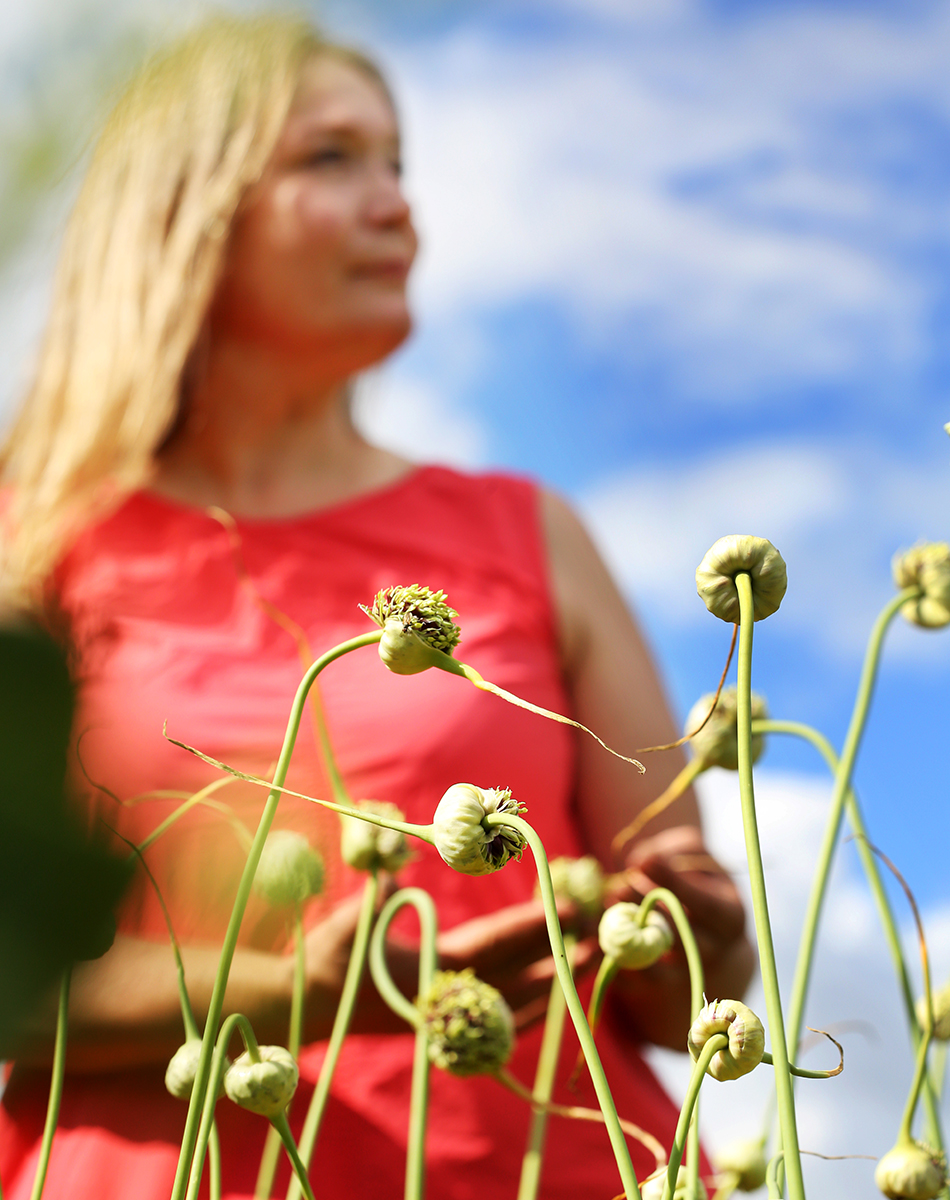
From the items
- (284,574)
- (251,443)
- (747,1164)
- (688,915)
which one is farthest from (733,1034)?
(251,443)

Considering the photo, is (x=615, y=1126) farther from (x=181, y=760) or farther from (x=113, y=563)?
(x=113, y=563)

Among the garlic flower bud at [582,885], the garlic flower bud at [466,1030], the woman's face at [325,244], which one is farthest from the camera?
the woman's face at [325,244]

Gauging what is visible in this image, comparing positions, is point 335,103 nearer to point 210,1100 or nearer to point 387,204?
point 387,204

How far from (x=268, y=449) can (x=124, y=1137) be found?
0.51m

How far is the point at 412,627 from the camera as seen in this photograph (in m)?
0.14

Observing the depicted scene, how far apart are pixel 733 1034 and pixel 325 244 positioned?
66 centimetres

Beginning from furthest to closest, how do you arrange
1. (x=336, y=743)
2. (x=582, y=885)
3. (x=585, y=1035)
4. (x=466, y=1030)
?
(x=336, y=743), (x=582, y=885), (x=466, y=1030), (x=585, y=1035)

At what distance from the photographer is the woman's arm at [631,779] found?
37 cm

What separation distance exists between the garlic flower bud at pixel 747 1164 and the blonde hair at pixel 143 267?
1.82ft

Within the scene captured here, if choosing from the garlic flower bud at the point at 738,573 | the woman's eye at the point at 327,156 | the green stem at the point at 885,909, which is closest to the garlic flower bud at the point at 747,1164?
the green stem at the point at 885,909

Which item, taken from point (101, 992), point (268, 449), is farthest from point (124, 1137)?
point (268, 449)

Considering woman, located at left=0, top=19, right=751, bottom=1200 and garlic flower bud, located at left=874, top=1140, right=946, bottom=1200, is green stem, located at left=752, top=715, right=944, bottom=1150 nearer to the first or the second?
garlic flower bud, located at left=874, top=1140, right=946, bottom=1200

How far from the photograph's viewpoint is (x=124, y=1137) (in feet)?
1.24

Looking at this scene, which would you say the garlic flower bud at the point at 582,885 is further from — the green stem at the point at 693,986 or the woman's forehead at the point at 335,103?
the woman's forehead at the point at 335,103
